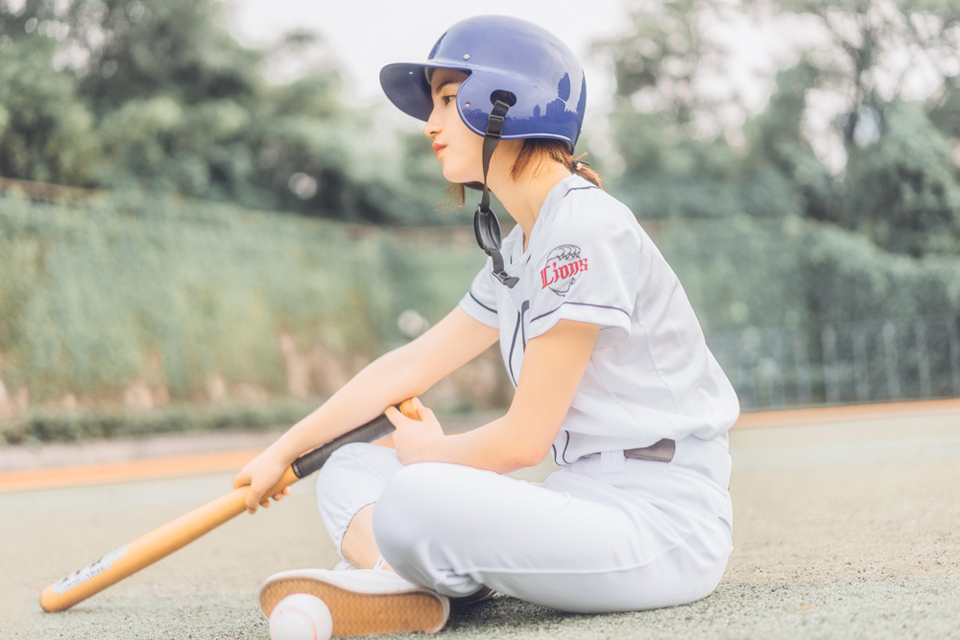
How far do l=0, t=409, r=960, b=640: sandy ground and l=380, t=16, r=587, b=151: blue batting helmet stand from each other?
1037 millimetres

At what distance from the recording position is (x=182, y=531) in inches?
91.7

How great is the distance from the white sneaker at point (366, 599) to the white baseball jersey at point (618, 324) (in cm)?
42

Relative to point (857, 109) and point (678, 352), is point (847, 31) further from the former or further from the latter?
point (678, 352)

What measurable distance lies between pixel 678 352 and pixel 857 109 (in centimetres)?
1395

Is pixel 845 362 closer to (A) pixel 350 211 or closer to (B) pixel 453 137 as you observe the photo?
(A) pixel 350 211

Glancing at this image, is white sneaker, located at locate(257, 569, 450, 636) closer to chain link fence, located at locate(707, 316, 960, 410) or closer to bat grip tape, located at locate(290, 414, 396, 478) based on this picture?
bat grip tape, located at locate(290, 414, 396, 478)

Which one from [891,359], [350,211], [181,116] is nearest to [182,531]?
[891,359]

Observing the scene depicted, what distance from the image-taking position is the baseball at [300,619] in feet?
5.71

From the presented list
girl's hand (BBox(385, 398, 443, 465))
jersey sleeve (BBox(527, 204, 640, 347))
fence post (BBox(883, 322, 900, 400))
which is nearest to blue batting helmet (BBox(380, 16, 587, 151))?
jersey sleeve (BBox(527, 204, 640, 347))

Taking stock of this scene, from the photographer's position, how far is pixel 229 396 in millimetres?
17844

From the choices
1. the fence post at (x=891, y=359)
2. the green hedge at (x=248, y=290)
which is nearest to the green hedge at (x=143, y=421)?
the green hedge at (x=248, y=290)

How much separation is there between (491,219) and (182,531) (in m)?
1.14

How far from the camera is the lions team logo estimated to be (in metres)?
1.68

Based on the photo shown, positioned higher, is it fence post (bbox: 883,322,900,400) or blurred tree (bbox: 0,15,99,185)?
blurred tree (bbox: 0,15,99,185)
